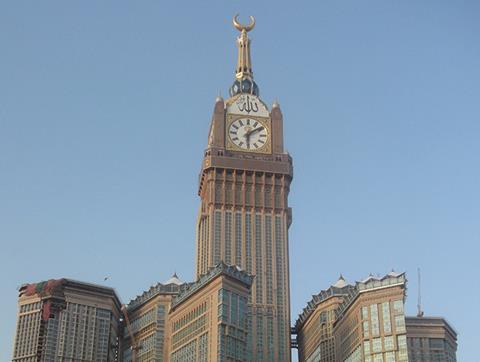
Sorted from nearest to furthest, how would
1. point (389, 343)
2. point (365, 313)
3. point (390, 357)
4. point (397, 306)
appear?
point (390, 357) < point (389, 343) < point (397, 306) < point (365, 313)

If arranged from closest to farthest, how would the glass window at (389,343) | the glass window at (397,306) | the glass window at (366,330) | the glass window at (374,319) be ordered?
1. the glass window at (389,343)
2. the glass window at (397,306)
3. the glass window at (374,319)
4. the glass window at (366,330)

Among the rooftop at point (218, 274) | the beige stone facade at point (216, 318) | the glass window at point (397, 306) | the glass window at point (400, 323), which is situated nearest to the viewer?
the beige stone facade at point (216, 318)

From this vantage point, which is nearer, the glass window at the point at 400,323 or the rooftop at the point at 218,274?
the glass window at the point at 400,323

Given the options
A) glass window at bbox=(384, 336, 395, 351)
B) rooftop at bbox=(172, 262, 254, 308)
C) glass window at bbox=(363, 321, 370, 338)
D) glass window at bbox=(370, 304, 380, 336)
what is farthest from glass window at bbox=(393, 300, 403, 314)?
rooftop at bbox=(172, 262, 254, 308)

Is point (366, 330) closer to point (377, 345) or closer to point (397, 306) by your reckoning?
point (377, 345)

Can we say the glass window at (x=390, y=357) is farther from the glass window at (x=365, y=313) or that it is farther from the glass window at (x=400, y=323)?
the glass window at (x=365, y=313)

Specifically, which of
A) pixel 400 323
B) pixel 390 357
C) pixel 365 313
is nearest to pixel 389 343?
pixel 390 357

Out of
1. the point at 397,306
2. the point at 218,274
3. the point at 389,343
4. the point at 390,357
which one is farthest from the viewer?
the point at 397,306

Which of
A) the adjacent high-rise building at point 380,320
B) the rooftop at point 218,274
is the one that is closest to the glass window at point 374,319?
the adjacent high-rise building at point 380,320

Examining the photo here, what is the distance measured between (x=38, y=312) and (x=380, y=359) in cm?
7374

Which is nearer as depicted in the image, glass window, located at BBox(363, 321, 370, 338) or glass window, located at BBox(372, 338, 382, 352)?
glass window, located at BBox(372, 338, 382, 352)

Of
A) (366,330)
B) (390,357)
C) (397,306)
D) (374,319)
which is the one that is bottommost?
(390,357)

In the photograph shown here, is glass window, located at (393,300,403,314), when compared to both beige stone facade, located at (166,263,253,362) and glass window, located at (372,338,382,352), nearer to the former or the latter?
glass window, located at (372,338,382,352)

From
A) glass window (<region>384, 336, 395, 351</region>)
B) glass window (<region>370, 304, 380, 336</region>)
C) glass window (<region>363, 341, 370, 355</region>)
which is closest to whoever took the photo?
glass window (<region>384, 336, 395, 351</region>)
